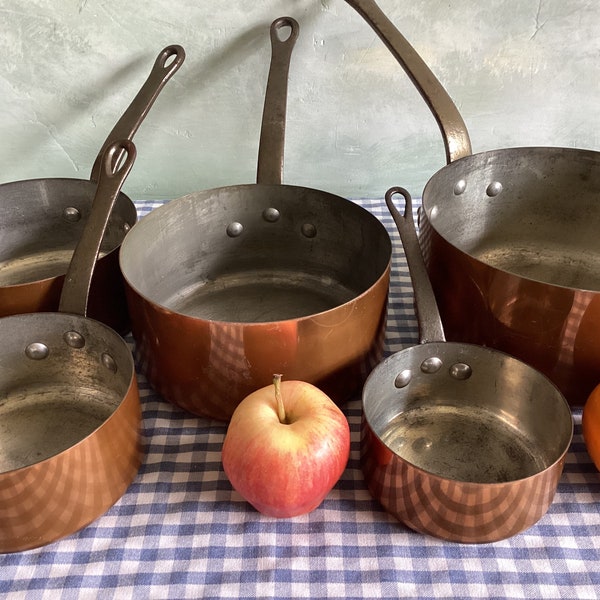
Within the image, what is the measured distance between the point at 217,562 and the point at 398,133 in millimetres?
583

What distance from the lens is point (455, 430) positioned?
21.9 inches

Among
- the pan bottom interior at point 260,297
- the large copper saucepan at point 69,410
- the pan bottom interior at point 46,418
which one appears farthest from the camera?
the pan bottom interior at point 260,297

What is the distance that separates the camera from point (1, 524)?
435 millimetres

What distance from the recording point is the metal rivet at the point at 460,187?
2.31 ft

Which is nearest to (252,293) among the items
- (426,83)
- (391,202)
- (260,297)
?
(260,297)

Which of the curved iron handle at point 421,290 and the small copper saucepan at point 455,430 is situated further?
the curved iron handle at point 421,290

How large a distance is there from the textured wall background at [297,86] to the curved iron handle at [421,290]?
256mm

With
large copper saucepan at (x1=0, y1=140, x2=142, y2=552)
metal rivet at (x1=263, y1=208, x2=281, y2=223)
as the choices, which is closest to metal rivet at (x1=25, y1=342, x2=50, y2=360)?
large copper saucepan at (x1=0, y1=140, x2=142, y2=552)

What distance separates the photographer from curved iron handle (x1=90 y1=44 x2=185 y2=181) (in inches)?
27.6

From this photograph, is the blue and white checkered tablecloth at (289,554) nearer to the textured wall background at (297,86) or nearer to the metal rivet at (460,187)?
the metal rivet at (460,187)

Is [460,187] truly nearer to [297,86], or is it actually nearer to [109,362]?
[297,86]

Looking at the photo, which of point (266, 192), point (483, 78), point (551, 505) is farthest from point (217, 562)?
point (483, 78)

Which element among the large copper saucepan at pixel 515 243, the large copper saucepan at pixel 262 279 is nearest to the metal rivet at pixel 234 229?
the large copper saucepan at pixel 262 279

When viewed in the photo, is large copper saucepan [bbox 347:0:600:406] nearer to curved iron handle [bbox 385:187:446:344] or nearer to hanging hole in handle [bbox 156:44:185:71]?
curved iron handle [bbox 385:187:446:344]
